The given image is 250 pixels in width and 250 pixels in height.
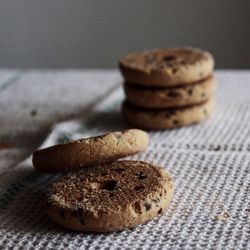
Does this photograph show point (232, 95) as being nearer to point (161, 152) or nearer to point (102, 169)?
point (161, 152)

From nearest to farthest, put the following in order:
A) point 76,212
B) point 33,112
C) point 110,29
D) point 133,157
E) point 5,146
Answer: point 76,212
point 133,157
point 5,146
point 33,112
point 110,29

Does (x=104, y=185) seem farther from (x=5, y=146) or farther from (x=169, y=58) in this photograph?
(x=169, y=58)

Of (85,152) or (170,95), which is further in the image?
(170,95)

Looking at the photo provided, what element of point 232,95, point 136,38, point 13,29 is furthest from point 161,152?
point 13,29

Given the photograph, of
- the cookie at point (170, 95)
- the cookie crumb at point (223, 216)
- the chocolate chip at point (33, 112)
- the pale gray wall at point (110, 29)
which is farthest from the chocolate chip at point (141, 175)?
the pale gray wall at point (110, 29)

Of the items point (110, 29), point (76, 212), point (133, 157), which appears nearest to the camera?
point (76, 212)

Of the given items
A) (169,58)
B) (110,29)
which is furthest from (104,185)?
(110,29)

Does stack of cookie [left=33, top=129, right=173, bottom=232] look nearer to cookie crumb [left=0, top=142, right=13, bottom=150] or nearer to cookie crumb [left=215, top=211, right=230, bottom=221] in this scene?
cookie crumb [left=215, top=211, right=230, bottom=221]

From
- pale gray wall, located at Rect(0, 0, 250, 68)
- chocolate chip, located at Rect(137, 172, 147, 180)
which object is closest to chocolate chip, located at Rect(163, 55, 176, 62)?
chocolate chip, located at Rect(137, 172, 147, 180)
